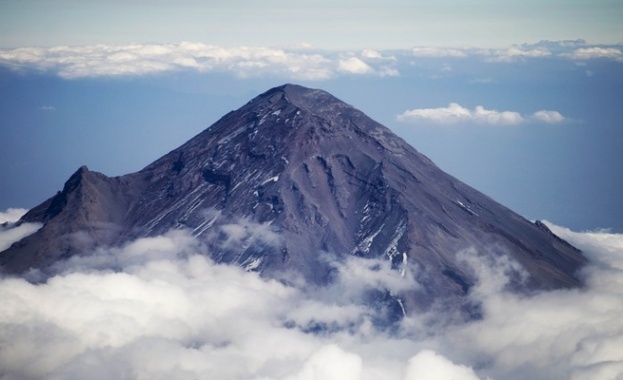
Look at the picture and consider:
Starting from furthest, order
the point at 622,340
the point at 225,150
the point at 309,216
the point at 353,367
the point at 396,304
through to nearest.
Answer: the point at 225,150, the point at 309,216, the point at 396,304, the point at 622,340, the point at 353,367

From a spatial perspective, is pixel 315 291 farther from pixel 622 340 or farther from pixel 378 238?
pixel 622 340

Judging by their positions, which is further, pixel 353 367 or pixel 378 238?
pixel 378 238

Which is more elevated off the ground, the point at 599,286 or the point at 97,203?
the point at 97,203

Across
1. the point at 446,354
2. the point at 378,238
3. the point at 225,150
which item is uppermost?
the point at 225,150

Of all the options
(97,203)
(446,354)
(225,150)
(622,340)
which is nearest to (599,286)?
(622,340)

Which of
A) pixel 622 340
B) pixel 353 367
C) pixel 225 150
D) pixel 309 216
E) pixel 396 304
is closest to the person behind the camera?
pixel 353 367

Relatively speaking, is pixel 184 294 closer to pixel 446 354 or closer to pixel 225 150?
pixel 225 150
